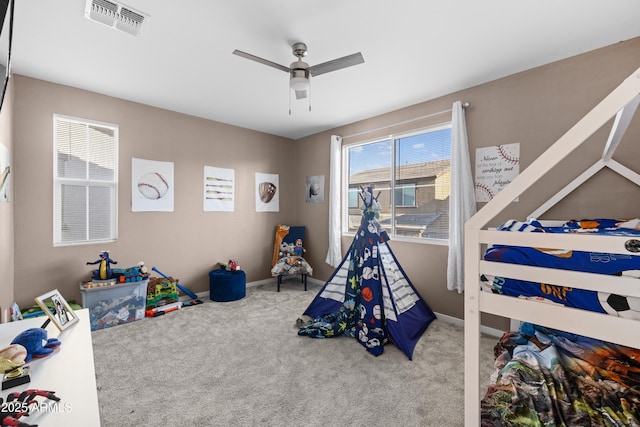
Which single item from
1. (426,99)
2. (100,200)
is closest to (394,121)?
(426,99)

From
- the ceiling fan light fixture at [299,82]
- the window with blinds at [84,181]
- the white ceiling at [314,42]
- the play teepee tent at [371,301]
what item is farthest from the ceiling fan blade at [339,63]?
the window with blinds at [84,181]

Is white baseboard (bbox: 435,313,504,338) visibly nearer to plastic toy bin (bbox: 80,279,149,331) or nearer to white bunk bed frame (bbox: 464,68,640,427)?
white bunk bed frame (bbox: 464,68,640,427)

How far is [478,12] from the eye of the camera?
6.11 ft

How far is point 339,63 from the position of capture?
2.09 meters

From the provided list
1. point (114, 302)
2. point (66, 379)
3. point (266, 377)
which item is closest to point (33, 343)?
point (66, 379)

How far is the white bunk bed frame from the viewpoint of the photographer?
39.1 inches

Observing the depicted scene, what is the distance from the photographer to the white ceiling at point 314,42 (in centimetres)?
185

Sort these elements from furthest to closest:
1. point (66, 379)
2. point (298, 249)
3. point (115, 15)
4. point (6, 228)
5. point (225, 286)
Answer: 1. point (298, 249)
2. point (225, 286)
3. point (6, 228)
4. point (115, 15)
5. point (66, 379)

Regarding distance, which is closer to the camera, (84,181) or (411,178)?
(84,181)

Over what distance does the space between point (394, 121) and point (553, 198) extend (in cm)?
192

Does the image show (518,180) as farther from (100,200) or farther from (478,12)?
(100,200)

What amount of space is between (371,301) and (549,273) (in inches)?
65.9

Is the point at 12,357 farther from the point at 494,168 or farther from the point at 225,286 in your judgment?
the point at 494,168

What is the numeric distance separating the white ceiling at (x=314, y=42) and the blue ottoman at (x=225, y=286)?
2237 millimetres
